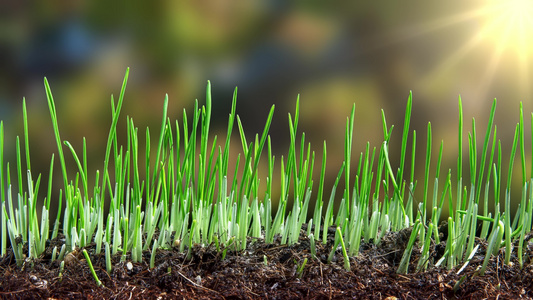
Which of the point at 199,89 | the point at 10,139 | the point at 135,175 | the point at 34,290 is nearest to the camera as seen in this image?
the point at 34,290

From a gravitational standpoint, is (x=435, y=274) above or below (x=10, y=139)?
below

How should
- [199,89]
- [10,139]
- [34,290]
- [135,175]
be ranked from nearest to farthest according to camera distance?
1. [34,290]
2. [135,175]
3. [10,139]
4. [199,89]

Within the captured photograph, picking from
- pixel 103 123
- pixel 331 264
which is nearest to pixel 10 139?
pixel 103 123

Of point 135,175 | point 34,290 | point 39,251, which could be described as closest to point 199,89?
point 135,175

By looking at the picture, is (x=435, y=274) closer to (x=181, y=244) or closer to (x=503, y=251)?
(x=503, y=251)

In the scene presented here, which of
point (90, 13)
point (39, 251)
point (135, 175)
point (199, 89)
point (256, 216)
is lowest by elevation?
point (39, 251)

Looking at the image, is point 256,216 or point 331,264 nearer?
point 331,264
